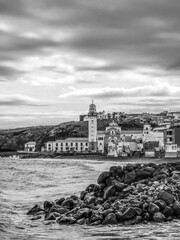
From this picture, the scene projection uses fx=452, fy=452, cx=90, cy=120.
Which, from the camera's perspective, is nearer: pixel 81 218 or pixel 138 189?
pixel 81 218

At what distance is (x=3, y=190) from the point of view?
31.2 m

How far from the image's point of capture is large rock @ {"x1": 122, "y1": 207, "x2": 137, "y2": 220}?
1641cm

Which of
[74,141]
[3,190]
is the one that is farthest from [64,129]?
[3,190]

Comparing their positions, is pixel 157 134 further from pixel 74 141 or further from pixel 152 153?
pixel 74 141

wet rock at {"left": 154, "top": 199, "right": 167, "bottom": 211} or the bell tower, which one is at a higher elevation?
the bell tower

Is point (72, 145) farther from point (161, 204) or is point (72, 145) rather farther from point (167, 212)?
point (167, 212)

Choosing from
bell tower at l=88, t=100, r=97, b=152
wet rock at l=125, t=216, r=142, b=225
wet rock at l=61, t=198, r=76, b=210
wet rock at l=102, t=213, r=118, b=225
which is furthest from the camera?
bell tower at l=88, t=100, r=97, b=152

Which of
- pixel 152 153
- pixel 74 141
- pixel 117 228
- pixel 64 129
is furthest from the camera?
pixel 64 129

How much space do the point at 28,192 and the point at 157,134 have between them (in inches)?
3230

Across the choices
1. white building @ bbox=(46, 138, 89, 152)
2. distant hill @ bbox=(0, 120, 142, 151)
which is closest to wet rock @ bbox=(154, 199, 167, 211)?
white building @ bbox=(46, 138, 89, 152)

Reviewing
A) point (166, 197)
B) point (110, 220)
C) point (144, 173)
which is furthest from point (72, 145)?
point (110, 220)

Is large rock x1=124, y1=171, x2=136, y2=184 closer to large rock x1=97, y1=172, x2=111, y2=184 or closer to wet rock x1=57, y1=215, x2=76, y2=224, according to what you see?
large rock x1=97, y1=172, x2=111, y2=184

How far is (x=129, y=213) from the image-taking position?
16.5 m

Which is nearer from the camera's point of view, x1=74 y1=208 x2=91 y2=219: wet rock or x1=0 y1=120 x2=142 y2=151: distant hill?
x1=74 y1=208 x2=91 y2=219: wet rock
